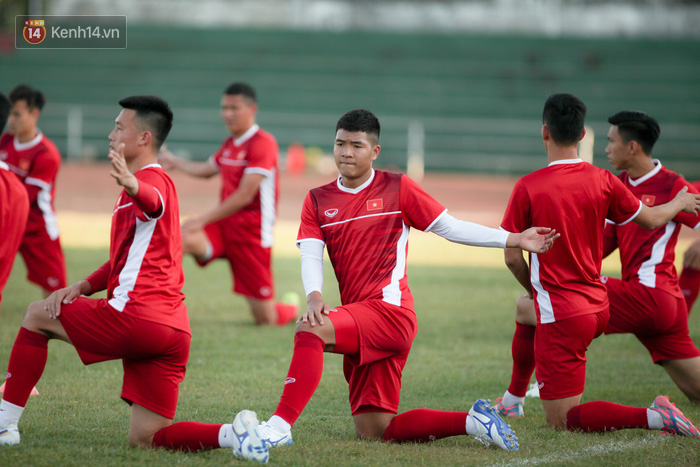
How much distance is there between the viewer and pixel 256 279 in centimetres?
846

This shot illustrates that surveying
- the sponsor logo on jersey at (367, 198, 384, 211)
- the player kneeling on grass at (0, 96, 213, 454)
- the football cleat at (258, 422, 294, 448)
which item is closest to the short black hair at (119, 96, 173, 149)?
the player kneeling on grass at (0, 96, 213, 454)

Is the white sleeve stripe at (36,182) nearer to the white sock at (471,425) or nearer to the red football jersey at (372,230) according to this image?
the red football jersey at (372,230)

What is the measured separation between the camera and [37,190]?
7.94 m

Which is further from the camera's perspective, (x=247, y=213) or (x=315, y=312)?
(x=247, y=213)

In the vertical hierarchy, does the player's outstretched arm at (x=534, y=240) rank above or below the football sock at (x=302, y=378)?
above

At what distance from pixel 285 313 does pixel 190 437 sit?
455 centimetres

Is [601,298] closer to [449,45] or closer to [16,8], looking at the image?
[449,45]

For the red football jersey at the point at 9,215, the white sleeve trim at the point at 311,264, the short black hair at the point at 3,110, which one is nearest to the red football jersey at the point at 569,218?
the white sleeve trim at the point at 311,264

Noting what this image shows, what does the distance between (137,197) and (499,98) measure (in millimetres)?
27482

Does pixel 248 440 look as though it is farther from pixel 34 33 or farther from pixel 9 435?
pixel 34 33

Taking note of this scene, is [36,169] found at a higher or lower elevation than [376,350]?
higher

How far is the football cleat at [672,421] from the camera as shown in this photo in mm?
4441

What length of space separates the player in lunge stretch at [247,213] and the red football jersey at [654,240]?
4.08 meters

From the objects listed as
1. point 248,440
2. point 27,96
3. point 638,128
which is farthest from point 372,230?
point 27,96
